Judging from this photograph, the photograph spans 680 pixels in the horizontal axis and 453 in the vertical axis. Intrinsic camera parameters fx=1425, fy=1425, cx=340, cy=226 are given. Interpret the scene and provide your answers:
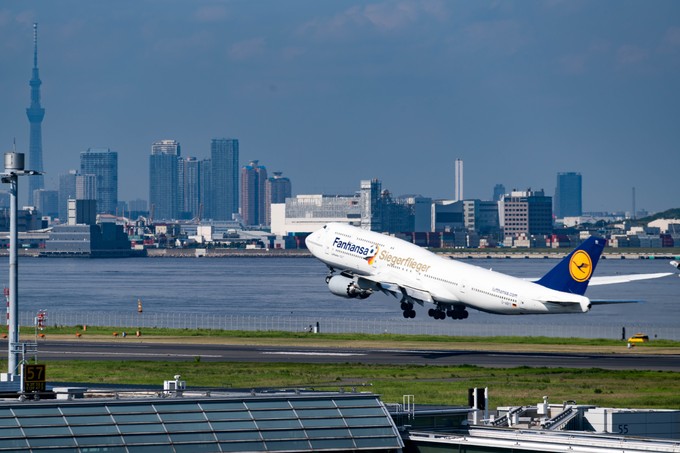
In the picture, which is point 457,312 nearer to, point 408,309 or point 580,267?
point 408,309

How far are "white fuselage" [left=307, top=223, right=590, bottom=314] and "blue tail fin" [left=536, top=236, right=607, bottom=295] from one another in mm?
780

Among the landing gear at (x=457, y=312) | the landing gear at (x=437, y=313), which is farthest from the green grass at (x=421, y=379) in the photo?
the landing gear at (x=437, y=313)

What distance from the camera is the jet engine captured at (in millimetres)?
132500

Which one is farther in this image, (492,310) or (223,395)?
(492,310)

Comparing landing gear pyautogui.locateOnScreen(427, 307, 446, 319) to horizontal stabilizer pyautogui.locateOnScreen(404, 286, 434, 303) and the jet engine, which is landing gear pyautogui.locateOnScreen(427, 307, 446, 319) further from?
the jet engine

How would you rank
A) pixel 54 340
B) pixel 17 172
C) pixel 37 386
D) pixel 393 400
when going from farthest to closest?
pixel 54 340 < pixel 393 400 < pixel 17 172 < pixel 37 386

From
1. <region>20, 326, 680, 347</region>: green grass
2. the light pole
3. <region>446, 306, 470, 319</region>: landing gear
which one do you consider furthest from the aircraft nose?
the light pole

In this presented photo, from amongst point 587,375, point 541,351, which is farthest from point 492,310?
point 587,375

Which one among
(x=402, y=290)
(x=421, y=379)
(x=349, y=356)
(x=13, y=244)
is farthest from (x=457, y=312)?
(x=13, y=244)

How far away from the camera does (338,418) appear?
49219mm

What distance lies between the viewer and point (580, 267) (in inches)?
4626

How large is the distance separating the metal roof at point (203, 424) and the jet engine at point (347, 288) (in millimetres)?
81505

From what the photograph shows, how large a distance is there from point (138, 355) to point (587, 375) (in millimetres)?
36074

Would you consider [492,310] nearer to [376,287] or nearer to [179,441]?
[376,287]
